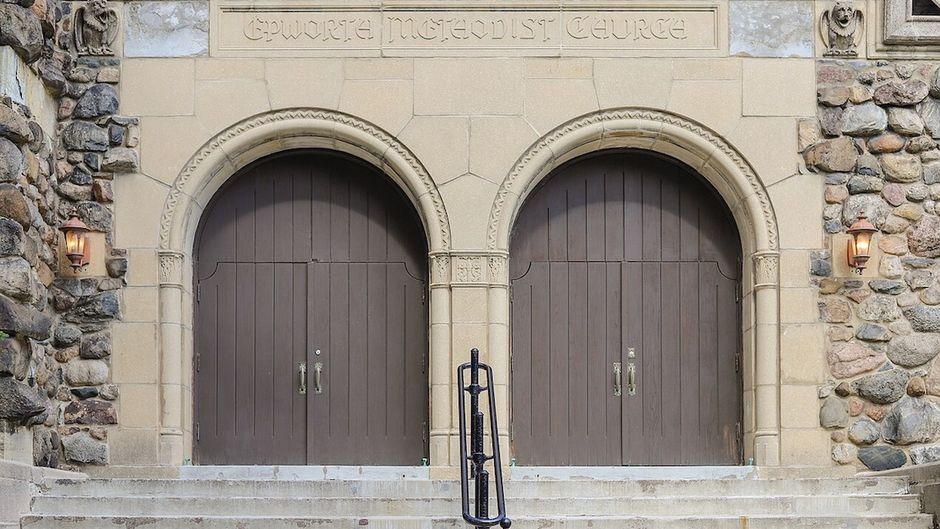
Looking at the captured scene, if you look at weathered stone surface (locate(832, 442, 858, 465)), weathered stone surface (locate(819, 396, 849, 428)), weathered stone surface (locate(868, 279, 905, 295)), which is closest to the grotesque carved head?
weathered stone surface (locate(868, 279, 905, 295))

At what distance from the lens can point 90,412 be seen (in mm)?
10875

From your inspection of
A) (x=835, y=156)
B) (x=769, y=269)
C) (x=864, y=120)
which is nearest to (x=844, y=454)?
(x=769, y=269)

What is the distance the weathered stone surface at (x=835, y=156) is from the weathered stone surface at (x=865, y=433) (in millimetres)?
1815

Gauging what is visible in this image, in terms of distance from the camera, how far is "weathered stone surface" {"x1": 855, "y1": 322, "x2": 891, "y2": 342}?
35.8 feet

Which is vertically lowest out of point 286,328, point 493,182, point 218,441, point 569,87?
point 218,441

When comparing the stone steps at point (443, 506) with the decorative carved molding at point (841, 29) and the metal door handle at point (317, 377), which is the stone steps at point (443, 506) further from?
the decorative carved molding at point (841, 29)

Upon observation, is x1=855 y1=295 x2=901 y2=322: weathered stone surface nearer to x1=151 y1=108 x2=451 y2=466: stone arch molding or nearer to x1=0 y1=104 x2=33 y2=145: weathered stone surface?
x1=151 y1=108 x2=451 y2=466: stone arch molding

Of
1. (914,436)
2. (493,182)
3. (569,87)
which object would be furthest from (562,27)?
(914,436)

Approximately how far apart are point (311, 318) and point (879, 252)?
4.15 m

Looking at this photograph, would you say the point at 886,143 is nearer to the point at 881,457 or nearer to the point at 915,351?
the point at 915,351

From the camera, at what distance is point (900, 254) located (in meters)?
11.0

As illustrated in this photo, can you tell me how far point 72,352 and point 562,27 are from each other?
421 cm

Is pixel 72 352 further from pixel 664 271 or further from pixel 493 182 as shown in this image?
pixel 664 271

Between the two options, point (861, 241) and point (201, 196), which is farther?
point (201, 196)
